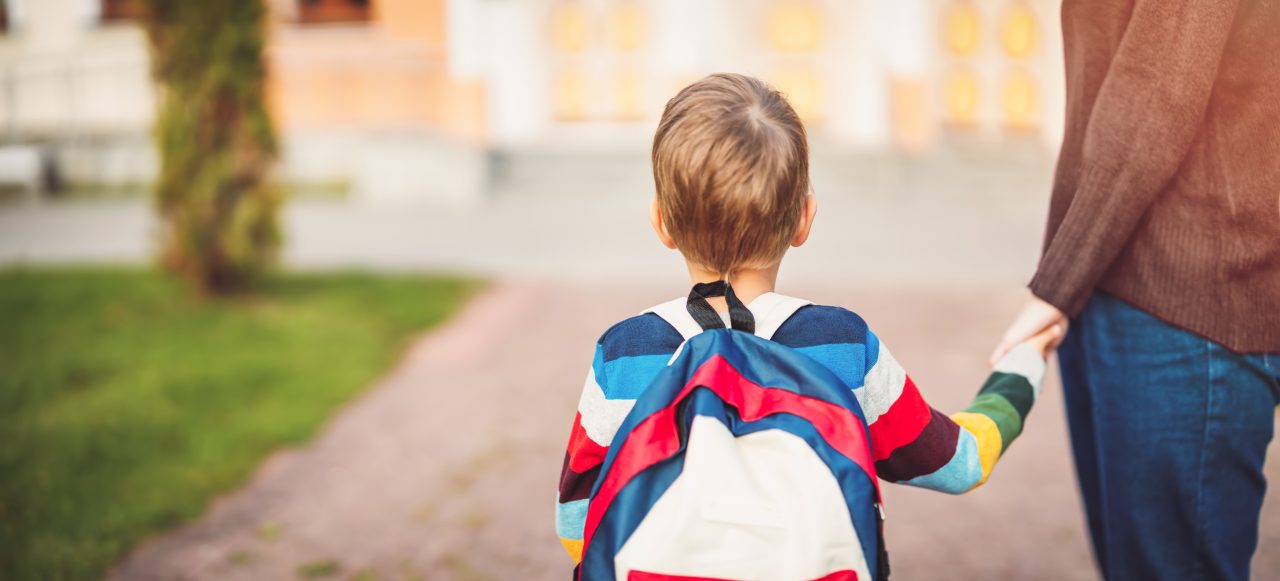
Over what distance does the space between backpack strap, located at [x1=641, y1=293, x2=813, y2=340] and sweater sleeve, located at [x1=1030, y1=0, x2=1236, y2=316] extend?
658mm

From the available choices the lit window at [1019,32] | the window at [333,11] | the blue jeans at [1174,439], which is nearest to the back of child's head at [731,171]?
the blue jeans at [1174,439]

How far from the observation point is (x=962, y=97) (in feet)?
40.9

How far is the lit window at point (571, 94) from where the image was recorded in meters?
12.4

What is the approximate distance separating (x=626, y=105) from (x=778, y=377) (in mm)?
11232

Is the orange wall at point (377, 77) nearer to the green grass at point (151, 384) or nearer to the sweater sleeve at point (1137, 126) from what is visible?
the green grass at point (151, 384)

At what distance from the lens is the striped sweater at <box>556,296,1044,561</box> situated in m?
1.52

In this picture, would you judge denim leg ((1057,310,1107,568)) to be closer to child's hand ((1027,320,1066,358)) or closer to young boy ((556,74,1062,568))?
child's hand ((1027,320,1066,358))

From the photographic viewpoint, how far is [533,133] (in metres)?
12.4

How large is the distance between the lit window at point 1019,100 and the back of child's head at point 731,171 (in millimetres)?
11844

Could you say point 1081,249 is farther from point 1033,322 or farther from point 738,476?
point 738,476

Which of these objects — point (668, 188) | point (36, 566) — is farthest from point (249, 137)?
point (668, 188)

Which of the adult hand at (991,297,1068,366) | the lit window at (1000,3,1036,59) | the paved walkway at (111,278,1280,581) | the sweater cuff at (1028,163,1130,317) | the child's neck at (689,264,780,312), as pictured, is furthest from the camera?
the lit window at (1000,3,1036,59)

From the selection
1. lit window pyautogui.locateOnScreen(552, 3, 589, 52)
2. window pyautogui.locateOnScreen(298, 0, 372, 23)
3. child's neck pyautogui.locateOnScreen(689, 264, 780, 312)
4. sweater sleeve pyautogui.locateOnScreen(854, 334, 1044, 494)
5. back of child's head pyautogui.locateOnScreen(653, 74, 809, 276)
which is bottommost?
sweater sleeve pyautogui.locateOnScreen(854, 334, 1044, 494)

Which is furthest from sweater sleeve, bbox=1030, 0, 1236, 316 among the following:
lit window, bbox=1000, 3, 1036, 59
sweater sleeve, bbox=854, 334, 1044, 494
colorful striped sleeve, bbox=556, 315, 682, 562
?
lit window, bbox=1000, 3, 1036, 59
